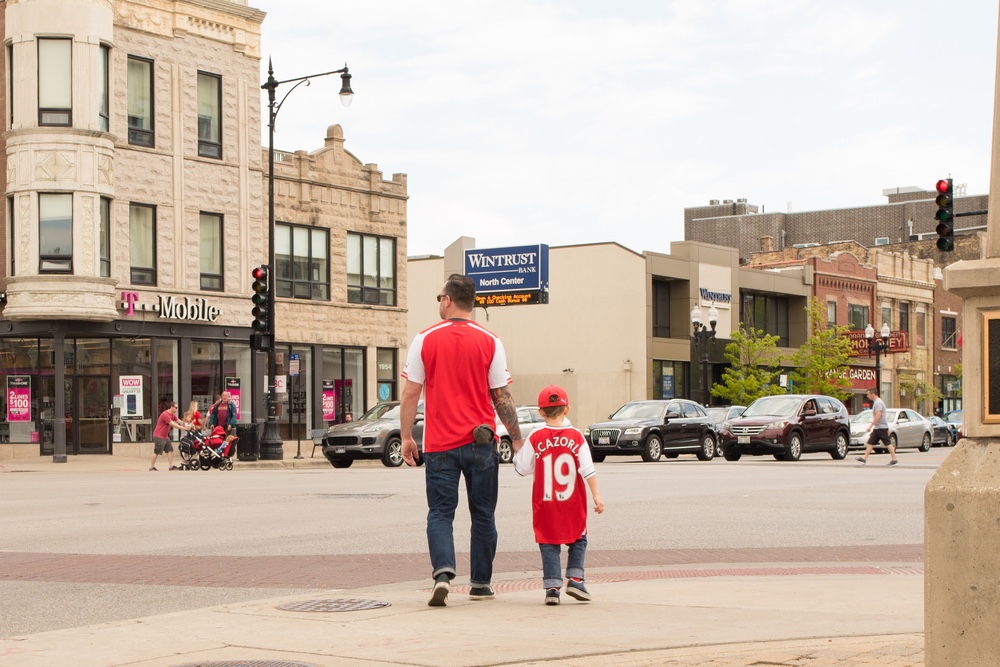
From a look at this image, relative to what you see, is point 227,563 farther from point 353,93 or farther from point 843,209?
point 843,209

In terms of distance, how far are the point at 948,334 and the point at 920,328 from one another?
9.96 ft

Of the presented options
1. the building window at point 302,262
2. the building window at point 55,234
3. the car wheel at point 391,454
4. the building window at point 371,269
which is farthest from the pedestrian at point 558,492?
the building window at point 371,269

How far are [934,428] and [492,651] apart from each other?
48730 millimetres

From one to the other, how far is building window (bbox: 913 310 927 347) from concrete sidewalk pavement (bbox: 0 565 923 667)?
67525mm

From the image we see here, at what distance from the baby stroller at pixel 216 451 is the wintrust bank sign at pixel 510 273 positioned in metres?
20.8

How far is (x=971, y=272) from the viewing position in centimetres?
566

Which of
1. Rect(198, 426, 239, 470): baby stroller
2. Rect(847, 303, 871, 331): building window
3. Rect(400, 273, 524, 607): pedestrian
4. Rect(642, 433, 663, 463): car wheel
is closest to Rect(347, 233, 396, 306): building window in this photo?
Rect(198, 426, 239, 470): baby stroller

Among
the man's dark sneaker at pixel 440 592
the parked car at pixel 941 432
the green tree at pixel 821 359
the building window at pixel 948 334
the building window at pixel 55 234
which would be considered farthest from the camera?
the building window at pixel 948 334

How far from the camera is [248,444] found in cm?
3509

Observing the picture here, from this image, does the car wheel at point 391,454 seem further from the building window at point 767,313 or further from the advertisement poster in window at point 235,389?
the building window at point 767,313

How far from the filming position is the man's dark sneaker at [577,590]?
866cm

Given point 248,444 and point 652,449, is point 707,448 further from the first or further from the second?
point 248,444

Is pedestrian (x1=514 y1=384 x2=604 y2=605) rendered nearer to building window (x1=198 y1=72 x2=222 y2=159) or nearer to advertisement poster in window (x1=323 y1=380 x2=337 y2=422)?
building window (x1=198 y1=72 x2=222 y2=159)

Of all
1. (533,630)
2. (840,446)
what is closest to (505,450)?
(840,446)
